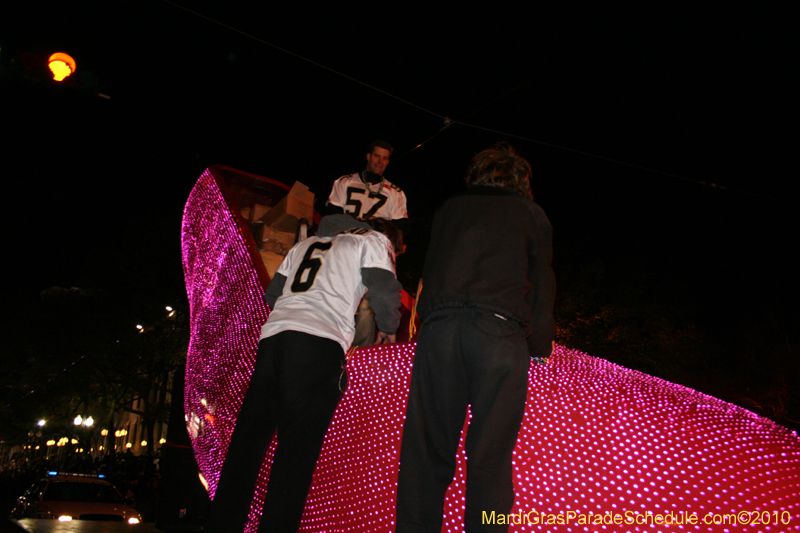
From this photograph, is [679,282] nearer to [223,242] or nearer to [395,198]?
[395,198]

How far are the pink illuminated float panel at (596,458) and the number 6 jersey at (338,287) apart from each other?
0.20m

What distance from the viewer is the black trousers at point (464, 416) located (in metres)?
1.75

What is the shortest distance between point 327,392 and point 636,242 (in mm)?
15855

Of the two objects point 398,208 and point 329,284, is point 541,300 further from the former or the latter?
point 398,208

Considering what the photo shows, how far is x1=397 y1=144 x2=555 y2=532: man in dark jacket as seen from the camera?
1771 mm

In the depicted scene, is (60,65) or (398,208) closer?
(398,208)

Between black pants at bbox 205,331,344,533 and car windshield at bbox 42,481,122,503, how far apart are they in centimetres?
890

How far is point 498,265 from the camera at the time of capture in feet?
6.39

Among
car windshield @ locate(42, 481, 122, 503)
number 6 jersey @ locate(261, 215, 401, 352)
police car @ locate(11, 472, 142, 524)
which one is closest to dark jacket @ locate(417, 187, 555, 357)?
number 6 jersey @ locate(261, 215, 401, 352)

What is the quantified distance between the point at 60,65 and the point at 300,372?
7976mm

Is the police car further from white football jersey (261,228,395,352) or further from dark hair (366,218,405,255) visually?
dark hair (366,218,405,255)

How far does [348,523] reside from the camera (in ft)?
6.90

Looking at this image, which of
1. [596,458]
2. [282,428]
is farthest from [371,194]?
[596,458]

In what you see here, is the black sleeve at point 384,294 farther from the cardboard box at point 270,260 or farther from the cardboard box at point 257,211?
the cardboard box at point 257,211
